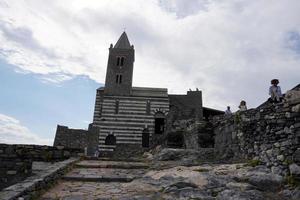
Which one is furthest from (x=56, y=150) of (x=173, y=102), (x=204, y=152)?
(x=173, y=102)

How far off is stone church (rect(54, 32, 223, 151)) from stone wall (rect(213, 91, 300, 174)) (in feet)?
60.6

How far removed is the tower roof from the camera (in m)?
34.8

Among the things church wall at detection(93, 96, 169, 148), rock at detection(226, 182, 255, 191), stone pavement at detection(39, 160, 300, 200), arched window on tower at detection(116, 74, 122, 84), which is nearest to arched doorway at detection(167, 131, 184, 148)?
stone pavement at detection(39, 160, 300, 200)

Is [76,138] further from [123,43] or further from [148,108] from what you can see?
[123,43]

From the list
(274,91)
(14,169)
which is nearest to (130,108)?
(14,169)

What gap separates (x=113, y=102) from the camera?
30.8 meters

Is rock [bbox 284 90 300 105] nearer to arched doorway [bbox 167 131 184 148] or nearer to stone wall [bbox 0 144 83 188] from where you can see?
stone wall [bbox 0 144 83 188]

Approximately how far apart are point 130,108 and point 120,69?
18.3ft

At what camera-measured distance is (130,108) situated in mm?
30859

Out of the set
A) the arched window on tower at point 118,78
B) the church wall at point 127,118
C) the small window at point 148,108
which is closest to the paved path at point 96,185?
the church wall at point 127,118

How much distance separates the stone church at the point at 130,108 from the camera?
2941cm

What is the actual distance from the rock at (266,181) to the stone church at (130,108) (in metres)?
21.4

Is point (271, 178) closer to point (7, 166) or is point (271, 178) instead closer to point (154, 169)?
point (154, 169)

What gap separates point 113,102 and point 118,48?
25.0 feet
